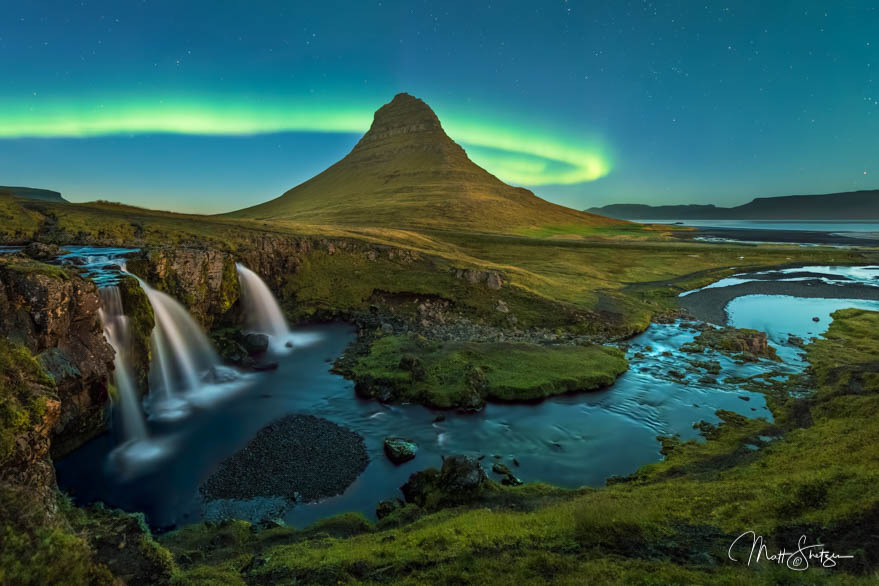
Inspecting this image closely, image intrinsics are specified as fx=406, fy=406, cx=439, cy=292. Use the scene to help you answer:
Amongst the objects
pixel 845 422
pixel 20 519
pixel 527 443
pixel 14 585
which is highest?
pixel 20 519

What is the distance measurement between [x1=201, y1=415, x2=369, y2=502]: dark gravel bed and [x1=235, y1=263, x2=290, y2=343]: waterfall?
77.5 feet

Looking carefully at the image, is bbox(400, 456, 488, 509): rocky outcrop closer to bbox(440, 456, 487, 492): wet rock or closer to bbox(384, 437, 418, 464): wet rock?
bbox(440, 456, 487, 492): wet rock

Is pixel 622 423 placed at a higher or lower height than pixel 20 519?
lower

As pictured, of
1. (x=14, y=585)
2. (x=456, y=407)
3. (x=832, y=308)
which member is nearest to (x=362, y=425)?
(x=456, y=407)

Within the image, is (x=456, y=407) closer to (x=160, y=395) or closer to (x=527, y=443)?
(x=527, y=443)

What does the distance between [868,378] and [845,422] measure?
9.68 m

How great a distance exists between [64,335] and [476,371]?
95.7 ft

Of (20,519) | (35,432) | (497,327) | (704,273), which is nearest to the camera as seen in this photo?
(20,519)

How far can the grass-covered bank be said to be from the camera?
34.0 metres

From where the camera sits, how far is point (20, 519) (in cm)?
1005

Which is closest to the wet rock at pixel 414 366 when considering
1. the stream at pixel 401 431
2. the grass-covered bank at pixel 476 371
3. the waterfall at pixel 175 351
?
the grass-covered bank at pixel 476 371

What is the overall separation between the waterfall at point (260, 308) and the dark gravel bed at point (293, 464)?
2361cm

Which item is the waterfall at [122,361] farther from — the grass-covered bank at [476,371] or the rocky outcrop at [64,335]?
the grass-covered bank at [476,371]
